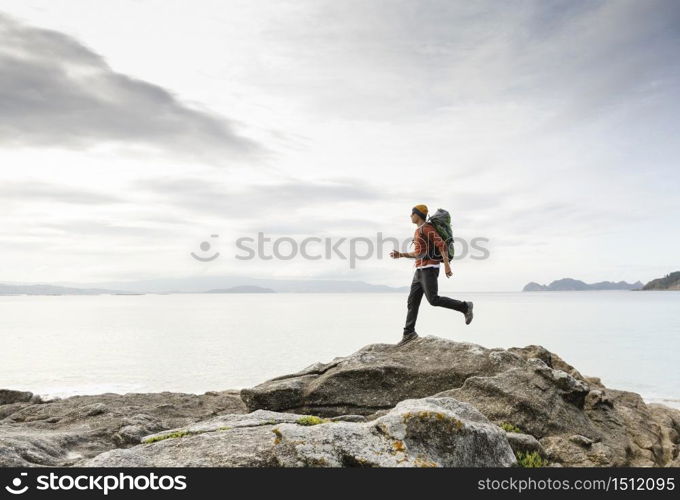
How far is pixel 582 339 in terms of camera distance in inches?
3558

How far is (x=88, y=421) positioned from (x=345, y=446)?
449 inches

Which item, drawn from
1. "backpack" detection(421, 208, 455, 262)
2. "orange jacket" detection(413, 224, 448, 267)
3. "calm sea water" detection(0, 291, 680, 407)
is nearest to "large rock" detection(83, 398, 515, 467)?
"orange jacket" detection(413, 224, 448, 267)

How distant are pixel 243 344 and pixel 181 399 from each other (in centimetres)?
6292

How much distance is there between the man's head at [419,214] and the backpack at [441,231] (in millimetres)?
191

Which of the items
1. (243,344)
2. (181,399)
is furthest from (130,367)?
(181,399)

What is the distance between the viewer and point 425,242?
1537 cm

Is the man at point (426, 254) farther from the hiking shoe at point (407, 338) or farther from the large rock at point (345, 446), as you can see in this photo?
the large rock at point (345, 446)

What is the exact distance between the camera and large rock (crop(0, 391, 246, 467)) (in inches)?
390

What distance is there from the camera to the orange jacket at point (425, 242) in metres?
15.1

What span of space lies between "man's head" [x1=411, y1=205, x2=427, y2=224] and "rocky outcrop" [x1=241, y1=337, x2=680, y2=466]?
3.80 meters

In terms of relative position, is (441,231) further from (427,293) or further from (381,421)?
(381,421)

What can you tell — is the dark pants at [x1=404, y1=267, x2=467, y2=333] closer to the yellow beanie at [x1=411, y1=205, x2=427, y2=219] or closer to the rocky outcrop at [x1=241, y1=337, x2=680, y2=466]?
the rocky outcrop at [x1=241, y1=337, x2=680, y2=466]

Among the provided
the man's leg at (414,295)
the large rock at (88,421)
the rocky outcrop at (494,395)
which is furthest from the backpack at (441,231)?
the large rock at (88,421)
